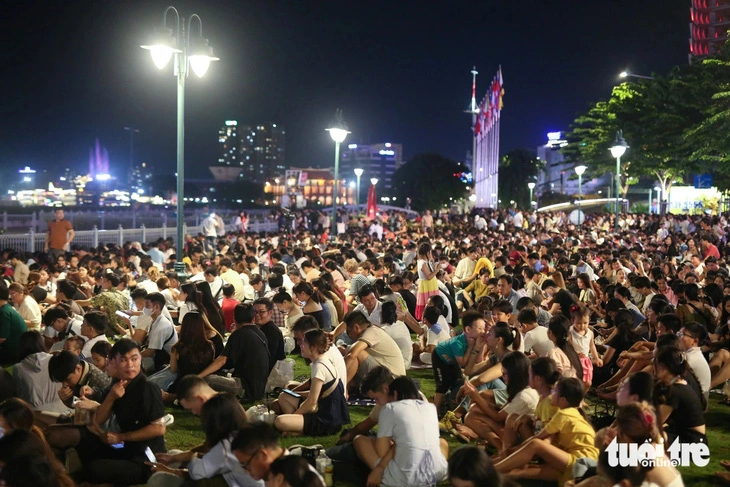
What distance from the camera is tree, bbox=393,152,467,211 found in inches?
3841

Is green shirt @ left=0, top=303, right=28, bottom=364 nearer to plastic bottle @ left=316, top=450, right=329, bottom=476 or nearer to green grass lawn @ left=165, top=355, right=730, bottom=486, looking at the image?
green grass lawn @ left=165, top=355, right=730, bottom=486

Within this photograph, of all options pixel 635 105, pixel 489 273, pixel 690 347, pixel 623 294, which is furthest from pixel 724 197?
pixel 690 347

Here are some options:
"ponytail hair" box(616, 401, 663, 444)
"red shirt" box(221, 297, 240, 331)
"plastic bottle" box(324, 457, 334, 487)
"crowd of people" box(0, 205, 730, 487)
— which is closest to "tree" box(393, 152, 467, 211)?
"crowd of people" box(0, 205, 730, 487)

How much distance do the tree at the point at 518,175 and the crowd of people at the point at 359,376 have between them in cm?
9007

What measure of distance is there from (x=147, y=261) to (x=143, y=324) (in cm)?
576

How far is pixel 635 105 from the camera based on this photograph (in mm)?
45031

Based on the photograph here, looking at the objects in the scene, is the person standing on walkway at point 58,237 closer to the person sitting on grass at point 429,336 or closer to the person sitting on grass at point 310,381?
the person sitting on grass at point 429,336

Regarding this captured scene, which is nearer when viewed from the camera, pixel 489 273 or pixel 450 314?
pixel 450 314

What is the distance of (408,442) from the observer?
604 cm

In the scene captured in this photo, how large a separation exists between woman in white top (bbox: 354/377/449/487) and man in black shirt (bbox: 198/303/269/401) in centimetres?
318

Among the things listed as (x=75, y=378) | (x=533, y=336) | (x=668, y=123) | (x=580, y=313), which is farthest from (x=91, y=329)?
(x=668, y=123)

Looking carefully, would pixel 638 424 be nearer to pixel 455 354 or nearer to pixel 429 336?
pixel 455 354

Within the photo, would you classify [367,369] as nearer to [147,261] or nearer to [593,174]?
[147,261]

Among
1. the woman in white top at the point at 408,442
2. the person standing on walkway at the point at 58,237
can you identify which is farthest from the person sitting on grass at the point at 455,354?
the person standing on walkway at the point at 58,237
